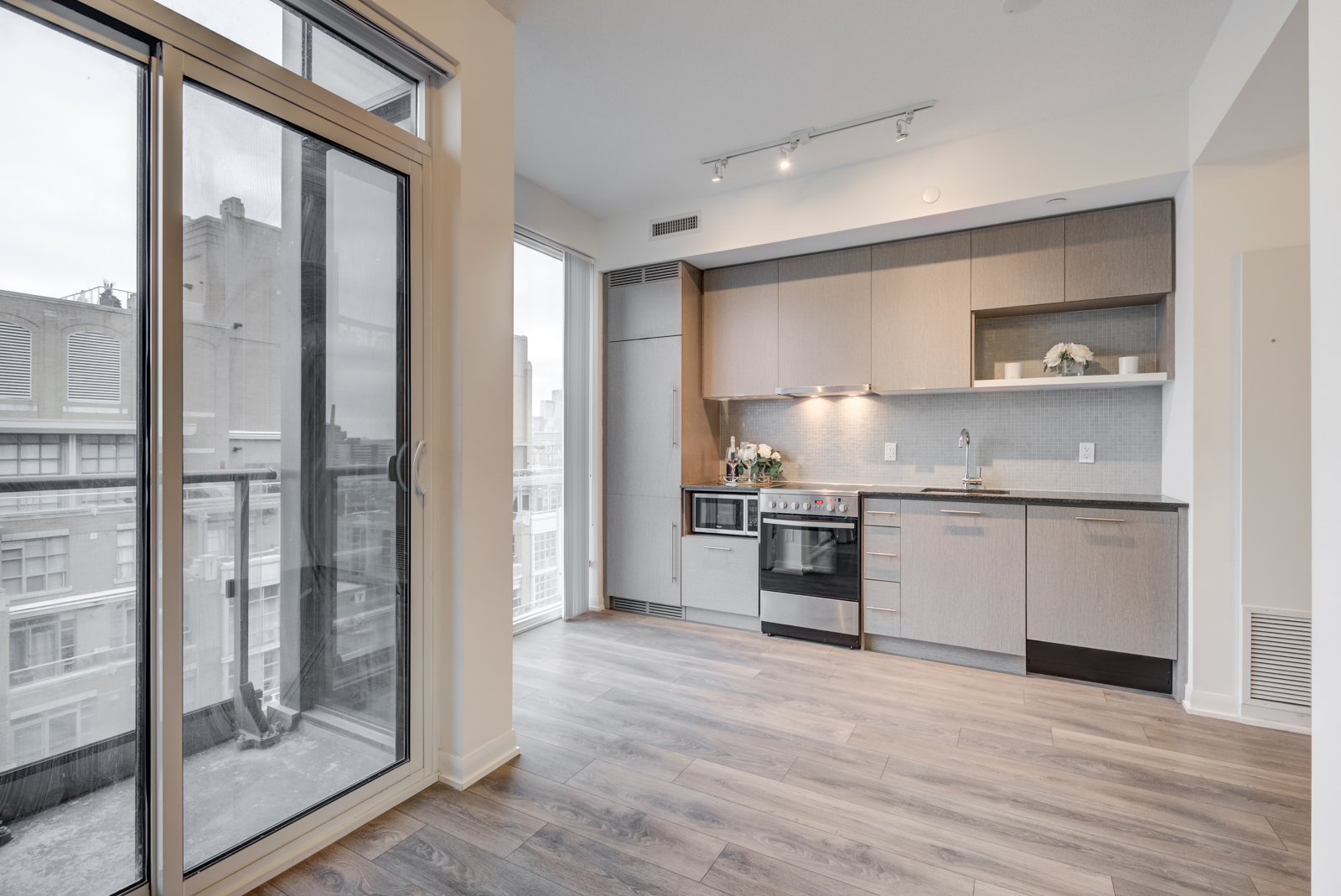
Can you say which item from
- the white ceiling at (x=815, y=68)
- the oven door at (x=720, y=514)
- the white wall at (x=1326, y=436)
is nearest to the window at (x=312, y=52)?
the white ceiling at (x=815, y=68)

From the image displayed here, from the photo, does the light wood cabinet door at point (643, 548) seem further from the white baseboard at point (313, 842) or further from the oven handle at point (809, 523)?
the white baseboard at point (313, 842)

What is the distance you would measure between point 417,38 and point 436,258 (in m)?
0.69

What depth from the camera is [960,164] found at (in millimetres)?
3293

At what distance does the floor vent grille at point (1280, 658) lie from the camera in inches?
100

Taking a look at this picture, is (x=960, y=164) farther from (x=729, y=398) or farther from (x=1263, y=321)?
(x=729, y=398)

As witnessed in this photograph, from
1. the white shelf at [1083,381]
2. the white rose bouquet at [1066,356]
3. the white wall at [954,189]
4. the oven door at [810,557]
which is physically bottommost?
the oven door at [810,557]

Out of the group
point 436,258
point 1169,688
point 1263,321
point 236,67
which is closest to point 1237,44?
point 1263,321

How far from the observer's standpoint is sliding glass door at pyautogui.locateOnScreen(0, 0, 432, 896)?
1.33 m

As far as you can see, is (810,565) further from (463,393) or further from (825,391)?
(463,393)

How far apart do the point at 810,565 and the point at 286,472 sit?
9.36 feet

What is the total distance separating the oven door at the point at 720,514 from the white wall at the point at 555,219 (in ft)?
6.29

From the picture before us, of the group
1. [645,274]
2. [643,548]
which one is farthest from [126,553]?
[645,274]

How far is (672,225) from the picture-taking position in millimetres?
4199

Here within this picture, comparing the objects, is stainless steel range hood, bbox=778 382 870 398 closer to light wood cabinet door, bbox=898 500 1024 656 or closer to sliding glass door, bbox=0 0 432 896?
light wood cabinet door, bbox=898 500 1024 656
